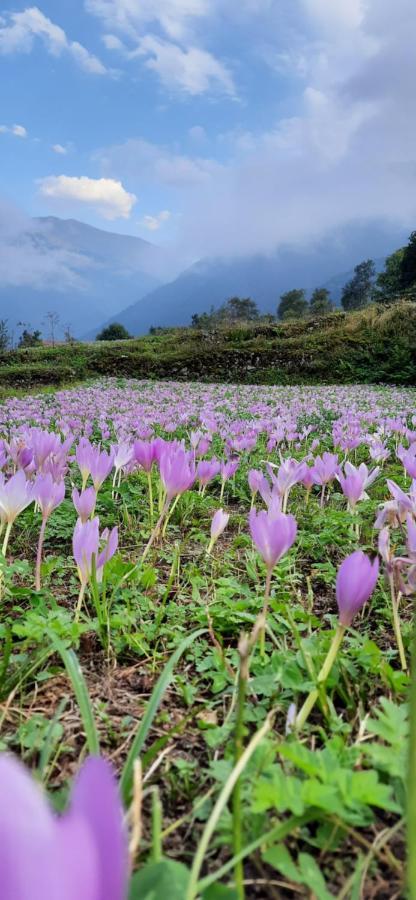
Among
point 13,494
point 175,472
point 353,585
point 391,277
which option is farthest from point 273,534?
point 391,277

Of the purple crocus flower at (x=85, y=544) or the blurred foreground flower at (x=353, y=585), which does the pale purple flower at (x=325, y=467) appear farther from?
the blurred foreground flower at (x=353, y=585)

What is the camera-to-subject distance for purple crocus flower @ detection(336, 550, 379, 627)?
3.24 ft

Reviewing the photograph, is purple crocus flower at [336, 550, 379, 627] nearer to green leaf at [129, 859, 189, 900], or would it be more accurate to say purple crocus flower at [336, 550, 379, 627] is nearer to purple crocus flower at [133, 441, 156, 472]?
green leaf at [129, 859, 189, 900]

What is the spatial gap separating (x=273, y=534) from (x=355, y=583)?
0.78 feet

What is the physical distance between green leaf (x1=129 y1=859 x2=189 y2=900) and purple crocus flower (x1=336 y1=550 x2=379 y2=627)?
0.56 m

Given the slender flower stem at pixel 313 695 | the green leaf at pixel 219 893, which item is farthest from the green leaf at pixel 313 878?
the slender flower stem at pixel 313 695

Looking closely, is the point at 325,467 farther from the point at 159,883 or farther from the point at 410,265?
the point at 410,265

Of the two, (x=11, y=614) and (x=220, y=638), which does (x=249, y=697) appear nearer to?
(x=220, y=638)

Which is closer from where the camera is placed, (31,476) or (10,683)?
(10,683)

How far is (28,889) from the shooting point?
27 cm

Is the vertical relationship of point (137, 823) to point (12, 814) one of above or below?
below

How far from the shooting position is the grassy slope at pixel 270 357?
1889cm

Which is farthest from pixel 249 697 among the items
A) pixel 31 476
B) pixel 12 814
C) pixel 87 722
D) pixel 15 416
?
pixel 15 416

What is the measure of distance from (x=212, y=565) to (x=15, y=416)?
4.84 metres
